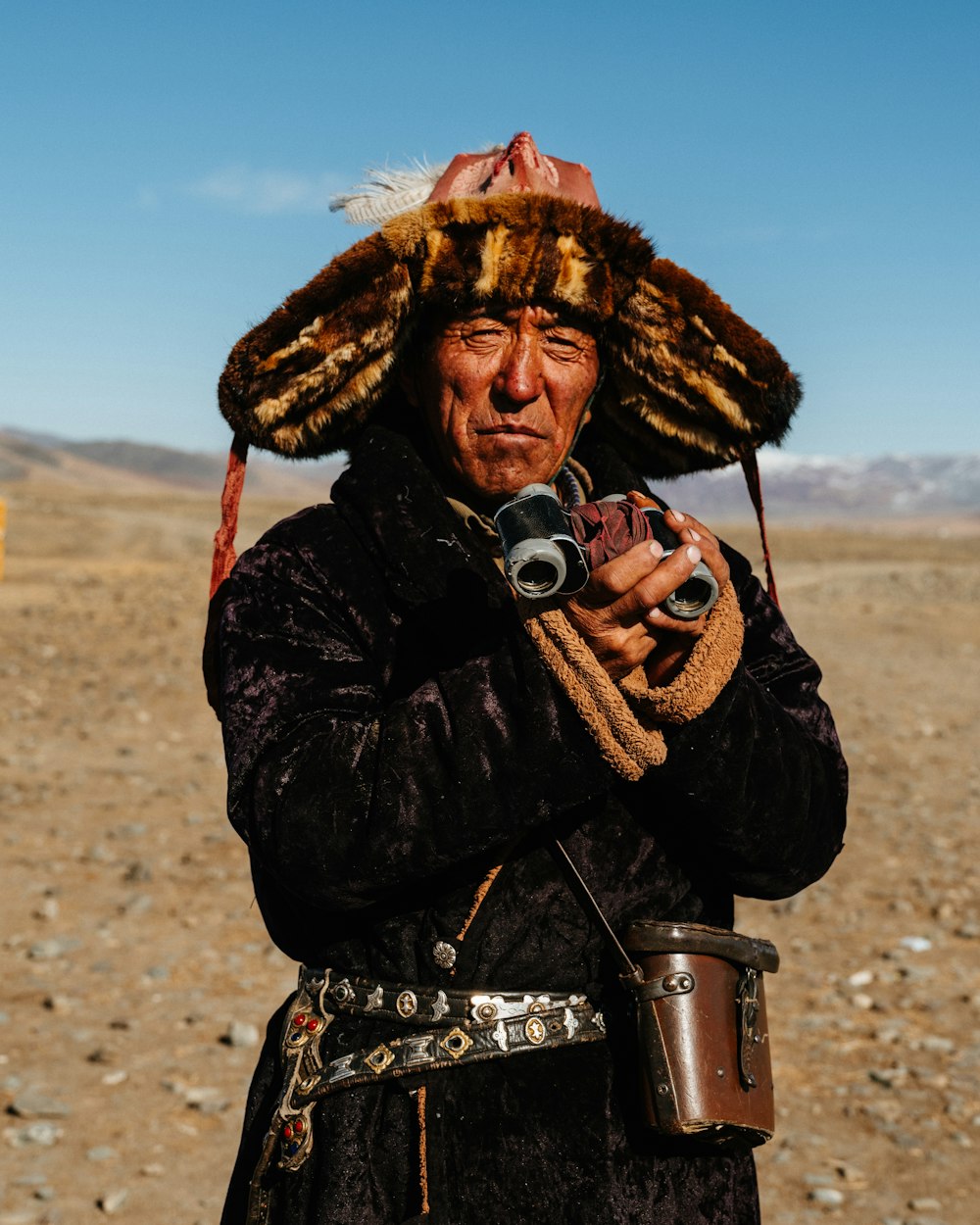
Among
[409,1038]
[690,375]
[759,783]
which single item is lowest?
[409,1038]

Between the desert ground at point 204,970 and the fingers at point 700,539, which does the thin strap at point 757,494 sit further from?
the desert ground at point 204,970

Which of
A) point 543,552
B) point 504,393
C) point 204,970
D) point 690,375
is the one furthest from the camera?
point 204,970

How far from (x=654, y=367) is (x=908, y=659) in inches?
567

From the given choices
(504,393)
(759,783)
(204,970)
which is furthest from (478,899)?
(204,970)

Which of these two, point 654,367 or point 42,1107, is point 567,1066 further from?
point 42,1107

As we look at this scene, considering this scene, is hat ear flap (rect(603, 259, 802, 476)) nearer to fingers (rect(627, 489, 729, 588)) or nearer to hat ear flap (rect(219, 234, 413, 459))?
hat ear flap (rect(219, 234, 413, 459))

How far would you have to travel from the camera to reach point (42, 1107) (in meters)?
4.78

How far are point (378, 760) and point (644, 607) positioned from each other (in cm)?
43

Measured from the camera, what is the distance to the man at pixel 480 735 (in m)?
1.73

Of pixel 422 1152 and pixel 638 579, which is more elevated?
pixel 638 579

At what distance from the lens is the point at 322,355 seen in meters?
2.34

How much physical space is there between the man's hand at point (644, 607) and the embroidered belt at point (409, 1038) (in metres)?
0.58

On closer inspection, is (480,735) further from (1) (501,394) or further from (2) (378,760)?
(1) (501,394)

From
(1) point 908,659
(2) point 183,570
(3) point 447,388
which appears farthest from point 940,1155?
(2) point 183,570
